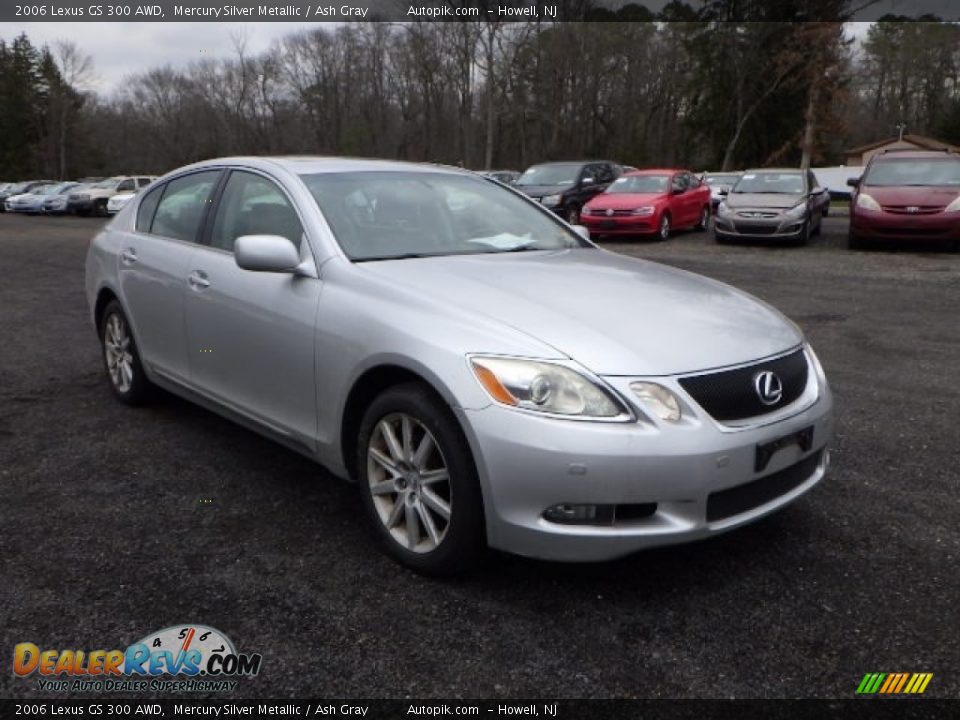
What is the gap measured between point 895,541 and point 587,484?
5.03ft

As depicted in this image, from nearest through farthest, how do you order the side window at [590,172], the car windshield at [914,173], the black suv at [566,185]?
1. the car windshield at [914,173]
2. the black suv at [566,185]
3. the side window at [590,172]

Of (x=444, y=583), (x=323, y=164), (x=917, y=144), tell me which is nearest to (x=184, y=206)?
(x=323, y=164)

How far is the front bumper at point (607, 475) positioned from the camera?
258cm

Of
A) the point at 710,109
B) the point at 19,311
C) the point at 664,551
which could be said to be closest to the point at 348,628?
the point at 664,551

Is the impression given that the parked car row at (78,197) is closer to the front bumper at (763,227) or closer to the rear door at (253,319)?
the front bumper at (763,227)

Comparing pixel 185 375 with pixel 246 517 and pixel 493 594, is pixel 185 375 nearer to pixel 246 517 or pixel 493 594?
pixel 246 517

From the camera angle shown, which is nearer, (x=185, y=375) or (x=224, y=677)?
(x=224, y=677)

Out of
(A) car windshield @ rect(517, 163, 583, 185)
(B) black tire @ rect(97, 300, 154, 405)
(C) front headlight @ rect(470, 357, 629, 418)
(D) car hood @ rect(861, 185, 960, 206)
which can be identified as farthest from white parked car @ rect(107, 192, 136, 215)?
(C) front headlight @ rect(470, 357, 629, 418)

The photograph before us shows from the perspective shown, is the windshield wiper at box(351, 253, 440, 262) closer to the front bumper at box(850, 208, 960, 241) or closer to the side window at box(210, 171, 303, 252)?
the side window at box(210, 171, 303, 252)

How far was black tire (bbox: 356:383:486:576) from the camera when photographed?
277 cm

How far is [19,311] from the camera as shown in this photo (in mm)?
9117

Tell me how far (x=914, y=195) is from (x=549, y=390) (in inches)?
517

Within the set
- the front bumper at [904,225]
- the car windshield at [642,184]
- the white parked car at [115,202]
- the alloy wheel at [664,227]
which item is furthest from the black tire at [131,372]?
the white parked car at [115,202]

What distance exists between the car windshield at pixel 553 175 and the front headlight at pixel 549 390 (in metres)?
17.5
